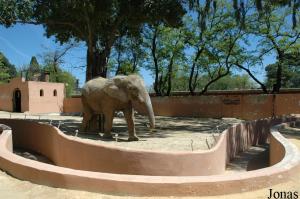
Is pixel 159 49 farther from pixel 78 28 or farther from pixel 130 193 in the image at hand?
pixel 130 193

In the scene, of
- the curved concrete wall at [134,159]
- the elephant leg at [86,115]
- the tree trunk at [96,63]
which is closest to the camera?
the curved concrete wall at [134,159]

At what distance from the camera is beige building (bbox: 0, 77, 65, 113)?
36125mm

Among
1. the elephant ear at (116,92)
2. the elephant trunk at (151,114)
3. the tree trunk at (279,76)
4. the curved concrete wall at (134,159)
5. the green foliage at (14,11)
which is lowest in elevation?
the curved concrete wall at (134,159)

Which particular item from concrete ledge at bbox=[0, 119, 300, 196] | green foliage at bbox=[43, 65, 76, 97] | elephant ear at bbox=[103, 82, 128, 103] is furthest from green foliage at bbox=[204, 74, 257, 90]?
concrete ledge at bbox=[0, 119, 300, 196]

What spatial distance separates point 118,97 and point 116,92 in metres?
0.20

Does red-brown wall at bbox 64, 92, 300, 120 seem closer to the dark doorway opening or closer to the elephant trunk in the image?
the dark doorway opening

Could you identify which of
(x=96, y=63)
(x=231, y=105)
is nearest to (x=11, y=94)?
(x=96, y=63)

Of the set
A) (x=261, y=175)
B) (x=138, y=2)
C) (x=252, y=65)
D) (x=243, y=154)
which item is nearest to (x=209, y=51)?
(x=252, y=65)

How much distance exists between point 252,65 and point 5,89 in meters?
23.8

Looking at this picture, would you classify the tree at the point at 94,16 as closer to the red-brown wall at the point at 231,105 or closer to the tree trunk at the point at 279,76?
the red-brown wall at the point at 231,105

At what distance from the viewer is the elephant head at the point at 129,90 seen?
44.1 ft

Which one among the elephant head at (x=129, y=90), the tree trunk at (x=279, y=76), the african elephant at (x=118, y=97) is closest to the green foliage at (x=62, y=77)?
the tree trunk at (x=279, y=76)

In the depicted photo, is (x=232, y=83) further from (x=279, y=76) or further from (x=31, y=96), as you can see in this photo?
(x=31, y=96)

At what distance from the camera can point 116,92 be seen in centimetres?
1412
